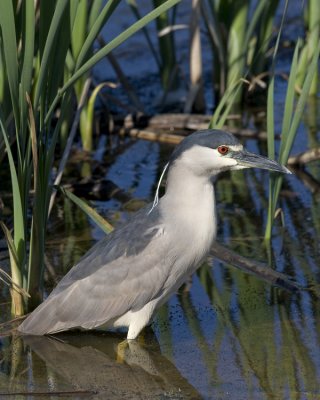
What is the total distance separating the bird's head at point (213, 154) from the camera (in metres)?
5.32

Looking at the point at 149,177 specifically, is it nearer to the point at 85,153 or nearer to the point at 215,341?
the point at 85,153

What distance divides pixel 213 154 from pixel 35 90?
3.44 feet

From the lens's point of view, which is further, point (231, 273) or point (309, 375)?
point (231, 273)

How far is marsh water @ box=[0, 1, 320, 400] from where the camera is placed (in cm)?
483

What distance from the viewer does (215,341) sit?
5.31m

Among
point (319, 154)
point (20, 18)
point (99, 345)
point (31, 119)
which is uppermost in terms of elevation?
point (20, 18)

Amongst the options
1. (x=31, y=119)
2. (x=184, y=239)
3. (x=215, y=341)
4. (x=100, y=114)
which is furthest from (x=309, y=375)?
(x=100, y=114)

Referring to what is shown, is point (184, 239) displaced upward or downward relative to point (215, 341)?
upward

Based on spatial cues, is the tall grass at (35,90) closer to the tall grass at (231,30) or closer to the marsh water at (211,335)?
the marsh water at (211,335)

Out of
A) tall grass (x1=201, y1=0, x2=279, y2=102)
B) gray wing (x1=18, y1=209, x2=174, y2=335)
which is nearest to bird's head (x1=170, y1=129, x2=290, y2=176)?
gray wing (x1=18, y1=209, x2=174, y2=335)

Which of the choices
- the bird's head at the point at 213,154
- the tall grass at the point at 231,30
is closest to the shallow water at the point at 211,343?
the bird's head at the point at 213,154

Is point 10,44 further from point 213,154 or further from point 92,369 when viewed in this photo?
point 92,369

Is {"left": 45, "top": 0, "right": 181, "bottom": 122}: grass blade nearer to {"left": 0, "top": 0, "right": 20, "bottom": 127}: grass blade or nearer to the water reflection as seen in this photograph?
{"left": 0, "top": 0, "right": 20, "bottom": 127}: grass blade

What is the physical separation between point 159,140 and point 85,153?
682 millimetres
